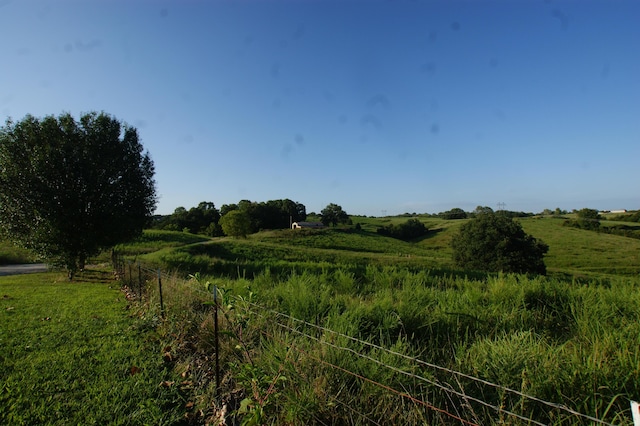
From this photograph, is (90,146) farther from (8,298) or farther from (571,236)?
(571,236)

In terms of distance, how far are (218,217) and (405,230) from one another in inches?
1825

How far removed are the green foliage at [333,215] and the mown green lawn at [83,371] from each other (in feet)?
282

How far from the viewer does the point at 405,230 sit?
81250 millimetres

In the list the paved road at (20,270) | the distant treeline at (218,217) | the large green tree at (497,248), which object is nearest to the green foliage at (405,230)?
the distant treeline at (218,217)

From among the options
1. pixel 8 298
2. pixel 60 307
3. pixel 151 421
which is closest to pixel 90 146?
pixel 8 298

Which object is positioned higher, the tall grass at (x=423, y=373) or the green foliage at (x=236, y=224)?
the green foliage at (x=236, y=224)

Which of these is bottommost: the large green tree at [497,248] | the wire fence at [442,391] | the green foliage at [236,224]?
the large green tree at [497,248]

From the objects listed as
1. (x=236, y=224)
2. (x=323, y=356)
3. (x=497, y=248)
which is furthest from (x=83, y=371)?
(x=236, y=224)

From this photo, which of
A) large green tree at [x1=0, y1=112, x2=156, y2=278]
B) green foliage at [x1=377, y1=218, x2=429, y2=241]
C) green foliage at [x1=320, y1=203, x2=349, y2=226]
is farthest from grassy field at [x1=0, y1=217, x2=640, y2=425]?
green foliage at [x1=320, y1=203, x2=349, y2=226]

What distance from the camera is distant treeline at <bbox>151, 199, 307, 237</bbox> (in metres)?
74.5

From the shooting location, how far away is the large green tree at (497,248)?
35456mm

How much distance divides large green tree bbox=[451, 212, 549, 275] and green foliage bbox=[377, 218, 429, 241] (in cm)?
3803

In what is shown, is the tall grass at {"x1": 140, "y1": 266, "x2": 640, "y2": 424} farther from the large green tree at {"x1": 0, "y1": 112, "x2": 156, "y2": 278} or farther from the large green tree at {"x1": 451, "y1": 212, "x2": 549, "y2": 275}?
the large green tree at {"x1": 451, "y1": 212, "x2": 549, "y2": 275}

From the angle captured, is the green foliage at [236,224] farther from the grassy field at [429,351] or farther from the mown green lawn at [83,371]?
the grassy field at [429,351]
